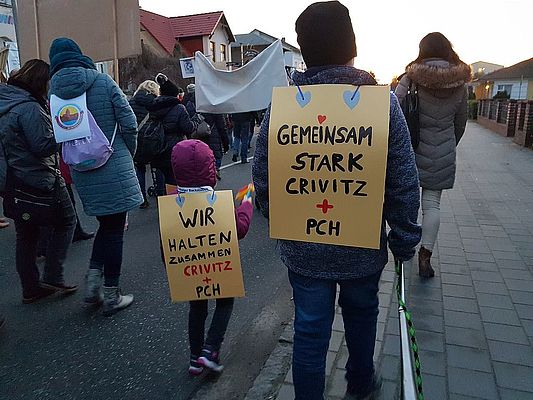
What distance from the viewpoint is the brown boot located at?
3816 millimetres

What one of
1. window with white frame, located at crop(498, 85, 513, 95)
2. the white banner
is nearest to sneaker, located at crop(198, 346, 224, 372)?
the white banner

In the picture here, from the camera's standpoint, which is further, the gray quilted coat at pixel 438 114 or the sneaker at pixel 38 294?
the sneaker at pixel 38 294

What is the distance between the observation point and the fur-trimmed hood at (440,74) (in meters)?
3.34

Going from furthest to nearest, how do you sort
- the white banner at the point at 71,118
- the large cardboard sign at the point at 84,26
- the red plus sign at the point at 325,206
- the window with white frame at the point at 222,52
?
1. the window with white frame at the point at 222,52
2. the large cardboard sign at the point at 84,26
3. the white banner at the point at 71,118
4. the red plus sign at the point at 325,206

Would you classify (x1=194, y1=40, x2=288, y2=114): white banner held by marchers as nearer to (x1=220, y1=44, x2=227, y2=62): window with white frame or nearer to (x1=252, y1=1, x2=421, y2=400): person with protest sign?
(x1=252, y1=1, x2=421, y2=400): person with protest sign

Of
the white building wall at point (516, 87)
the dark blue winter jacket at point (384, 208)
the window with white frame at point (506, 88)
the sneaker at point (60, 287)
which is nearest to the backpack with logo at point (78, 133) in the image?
the sneaker at point (60, 287)

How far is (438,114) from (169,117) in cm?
358

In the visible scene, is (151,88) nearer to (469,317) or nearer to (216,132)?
(216,132)

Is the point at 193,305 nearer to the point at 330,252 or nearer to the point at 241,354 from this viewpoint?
the point at 241,354

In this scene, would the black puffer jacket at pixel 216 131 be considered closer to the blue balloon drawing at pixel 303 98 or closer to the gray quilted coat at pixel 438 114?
the gray quilted coat at pixel 438 114

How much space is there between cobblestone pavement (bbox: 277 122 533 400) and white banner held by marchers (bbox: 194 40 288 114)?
3152 millimetres

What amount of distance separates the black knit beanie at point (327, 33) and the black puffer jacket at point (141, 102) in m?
4.38

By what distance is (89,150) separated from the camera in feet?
10.0

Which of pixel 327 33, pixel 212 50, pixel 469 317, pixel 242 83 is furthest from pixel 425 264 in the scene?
pixel 212 50
